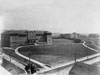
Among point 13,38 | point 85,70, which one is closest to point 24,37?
point 13,38

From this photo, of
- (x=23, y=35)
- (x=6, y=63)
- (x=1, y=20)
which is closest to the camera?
(x=1, y=20)

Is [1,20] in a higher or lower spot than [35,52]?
higher

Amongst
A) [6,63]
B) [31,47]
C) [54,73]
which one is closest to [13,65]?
[6,63]

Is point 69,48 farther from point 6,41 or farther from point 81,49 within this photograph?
point 6,41

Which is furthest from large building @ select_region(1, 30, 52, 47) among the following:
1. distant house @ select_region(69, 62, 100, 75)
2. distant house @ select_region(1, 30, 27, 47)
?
distant house @ select_region(69, 62, 100, 75)

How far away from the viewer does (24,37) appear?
33.5 feet

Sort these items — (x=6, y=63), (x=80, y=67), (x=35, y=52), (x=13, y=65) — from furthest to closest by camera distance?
(x=35, y=52) < (x=6, y=63) < (x=13, y=65) < (x=80, y=67)

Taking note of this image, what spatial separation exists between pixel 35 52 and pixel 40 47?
98 cm

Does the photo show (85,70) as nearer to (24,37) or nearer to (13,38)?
(24,37)

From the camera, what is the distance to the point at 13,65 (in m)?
5.85

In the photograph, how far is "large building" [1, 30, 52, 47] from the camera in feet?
33.1

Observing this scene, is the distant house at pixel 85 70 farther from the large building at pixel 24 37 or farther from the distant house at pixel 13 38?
the distant house at pixel 13 38

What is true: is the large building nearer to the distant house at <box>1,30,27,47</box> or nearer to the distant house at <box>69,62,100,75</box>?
the distant house at <box>1,30,27,47</box>

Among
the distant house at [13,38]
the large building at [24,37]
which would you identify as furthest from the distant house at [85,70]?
the distant house at [13,38]
